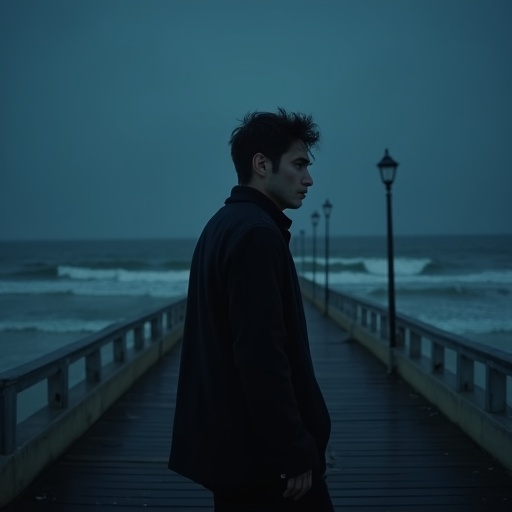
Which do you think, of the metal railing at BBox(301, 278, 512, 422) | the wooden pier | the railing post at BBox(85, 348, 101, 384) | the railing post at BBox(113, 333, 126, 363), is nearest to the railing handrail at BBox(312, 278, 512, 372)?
the metal railing at BBox(301, 278, 512, 422)

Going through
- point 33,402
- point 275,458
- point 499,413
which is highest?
point 275,458

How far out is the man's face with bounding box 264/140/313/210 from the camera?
6.39 feet

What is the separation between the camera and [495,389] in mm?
4656

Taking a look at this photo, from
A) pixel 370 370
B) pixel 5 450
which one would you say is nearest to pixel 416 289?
pixel 370 370

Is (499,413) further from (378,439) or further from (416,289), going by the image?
(416,289)

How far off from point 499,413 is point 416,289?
36.9 m

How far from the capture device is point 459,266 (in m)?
65.9

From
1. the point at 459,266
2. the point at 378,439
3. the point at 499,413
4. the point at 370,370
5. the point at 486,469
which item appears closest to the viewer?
the point at 486,469

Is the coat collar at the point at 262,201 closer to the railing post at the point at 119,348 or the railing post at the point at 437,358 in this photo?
the railing post at the point at 437,358

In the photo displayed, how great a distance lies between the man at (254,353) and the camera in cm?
166

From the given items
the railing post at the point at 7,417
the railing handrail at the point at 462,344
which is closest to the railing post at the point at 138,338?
the railing handrail at the point at 462,344

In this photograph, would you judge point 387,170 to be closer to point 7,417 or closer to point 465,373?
point 465,373

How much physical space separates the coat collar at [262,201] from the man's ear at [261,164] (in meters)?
0.06

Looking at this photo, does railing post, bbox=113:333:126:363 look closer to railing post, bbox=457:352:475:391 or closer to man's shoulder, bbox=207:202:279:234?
railing post, bbox=457:352:475:391
